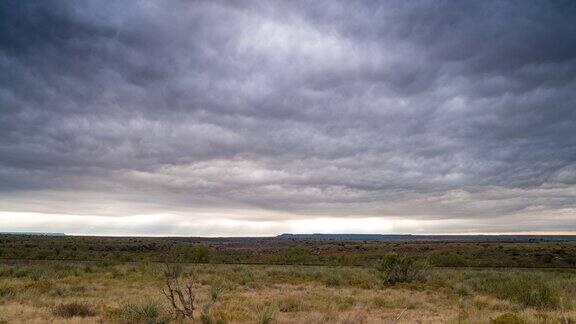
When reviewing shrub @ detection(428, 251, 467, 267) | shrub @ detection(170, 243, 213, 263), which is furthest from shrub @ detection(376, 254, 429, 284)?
shrub @ detection(170, 243, 213, 263)

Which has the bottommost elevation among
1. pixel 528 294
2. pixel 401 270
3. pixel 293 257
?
pixel 528 294

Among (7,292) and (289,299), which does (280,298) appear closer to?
(289,299)

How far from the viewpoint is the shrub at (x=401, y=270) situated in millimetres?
29766

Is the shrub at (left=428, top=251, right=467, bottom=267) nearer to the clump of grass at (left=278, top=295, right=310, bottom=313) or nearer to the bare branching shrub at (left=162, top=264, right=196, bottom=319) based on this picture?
the clump of grass at (left=278, top=295, right=310, bottom=313)

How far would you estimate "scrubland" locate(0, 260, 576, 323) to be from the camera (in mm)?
15117

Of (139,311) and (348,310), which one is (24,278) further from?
(348,310)

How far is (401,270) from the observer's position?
3002 centimetres

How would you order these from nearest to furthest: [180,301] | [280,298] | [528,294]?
[180,301] → [528,294] → [280,298]

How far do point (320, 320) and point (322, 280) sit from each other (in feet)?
56.3

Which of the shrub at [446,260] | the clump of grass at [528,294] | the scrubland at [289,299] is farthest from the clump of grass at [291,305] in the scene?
the shrub at [446,260]

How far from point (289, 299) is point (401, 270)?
12563 mm

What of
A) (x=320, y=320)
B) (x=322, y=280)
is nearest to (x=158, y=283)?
(x=322, y=280)

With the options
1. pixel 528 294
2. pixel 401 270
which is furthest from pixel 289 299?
pixel 401 270

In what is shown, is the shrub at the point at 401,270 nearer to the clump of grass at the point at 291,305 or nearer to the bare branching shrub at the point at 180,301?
the clump of grass at the point at 291,305
